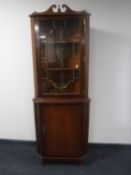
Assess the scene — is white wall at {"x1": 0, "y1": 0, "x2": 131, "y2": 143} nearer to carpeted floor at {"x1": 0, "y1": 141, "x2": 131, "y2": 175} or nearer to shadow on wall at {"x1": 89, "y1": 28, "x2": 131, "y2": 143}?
shadow on wall at {"x1": 89, "y1": 28, "x2": 131, "y2": 143}

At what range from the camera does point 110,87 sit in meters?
2.91

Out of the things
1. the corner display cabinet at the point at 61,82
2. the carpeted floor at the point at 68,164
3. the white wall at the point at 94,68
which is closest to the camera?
the corner display cabinet at the point at 61,82

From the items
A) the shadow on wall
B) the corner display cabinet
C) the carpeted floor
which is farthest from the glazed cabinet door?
the shadow on wall

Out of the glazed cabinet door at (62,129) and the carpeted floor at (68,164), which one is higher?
the glazed cabinet door at (62,129)

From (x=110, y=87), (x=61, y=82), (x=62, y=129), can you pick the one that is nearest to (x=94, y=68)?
(x=110, y=87)

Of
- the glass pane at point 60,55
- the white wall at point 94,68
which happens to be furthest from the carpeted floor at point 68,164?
the glass pane at point 60,55

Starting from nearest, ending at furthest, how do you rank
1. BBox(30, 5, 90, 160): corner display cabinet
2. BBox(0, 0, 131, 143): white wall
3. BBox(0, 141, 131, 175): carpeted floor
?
BBox(30, 5, 90, 160): corner display cabinet
BBox(0, 141, 131, 175): carpeted floor
BBox(0, 0, 131, 143): white wall

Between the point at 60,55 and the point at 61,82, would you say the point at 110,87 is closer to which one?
the point at 61,82

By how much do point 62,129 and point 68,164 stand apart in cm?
51

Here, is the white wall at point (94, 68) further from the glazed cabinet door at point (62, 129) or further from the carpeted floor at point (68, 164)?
the glazed cabinet door at point (62, 129)

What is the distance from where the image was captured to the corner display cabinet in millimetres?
2396

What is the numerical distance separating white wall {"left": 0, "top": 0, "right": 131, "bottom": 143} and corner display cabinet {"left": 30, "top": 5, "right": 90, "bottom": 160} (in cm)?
45

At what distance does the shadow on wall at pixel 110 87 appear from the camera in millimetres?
2803

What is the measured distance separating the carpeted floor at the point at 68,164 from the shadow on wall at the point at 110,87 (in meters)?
0.19
